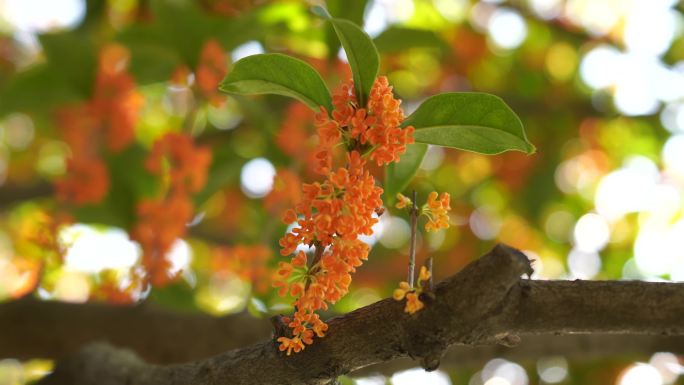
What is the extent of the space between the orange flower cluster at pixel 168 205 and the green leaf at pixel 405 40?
961 mm

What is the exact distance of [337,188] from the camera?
4.59 feet

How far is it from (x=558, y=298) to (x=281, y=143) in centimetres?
207

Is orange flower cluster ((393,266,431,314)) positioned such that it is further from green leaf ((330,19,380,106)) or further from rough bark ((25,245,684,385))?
green leaf ((330,19,380,106))

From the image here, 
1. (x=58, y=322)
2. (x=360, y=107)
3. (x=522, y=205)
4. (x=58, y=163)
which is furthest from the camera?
(x=58, y=163)

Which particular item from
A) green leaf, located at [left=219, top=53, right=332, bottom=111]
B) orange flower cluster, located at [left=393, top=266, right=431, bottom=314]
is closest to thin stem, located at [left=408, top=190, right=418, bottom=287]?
orange flower cluster, located at [left=393, top=266, right=431, bottom=314]

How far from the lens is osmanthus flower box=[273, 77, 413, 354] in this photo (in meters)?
1.39

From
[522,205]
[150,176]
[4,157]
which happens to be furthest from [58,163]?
[522,205]

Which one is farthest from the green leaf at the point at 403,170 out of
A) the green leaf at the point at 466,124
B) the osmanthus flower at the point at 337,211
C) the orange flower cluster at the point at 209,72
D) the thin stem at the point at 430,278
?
the orange flower cluster at the point at 209,72

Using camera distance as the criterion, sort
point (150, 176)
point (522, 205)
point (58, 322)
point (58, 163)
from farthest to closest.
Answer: point (58, 163) < point (522, 205) < point (150, 176) < point (58, 322)

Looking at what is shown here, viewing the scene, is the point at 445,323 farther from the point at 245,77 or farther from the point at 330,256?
the point at 245,77

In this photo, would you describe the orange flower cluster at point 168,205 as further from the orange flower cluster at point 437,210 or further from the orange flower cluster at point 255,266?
the orange flower cluster at point 437,210

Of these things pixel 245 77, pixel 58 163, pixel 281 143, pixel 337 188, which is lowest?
pixel 337 188

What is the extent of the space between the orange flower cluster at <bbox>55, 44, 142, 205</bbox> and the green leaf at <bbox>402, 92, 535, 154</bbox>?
220cm

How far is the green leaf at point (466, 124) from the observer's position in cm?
155
